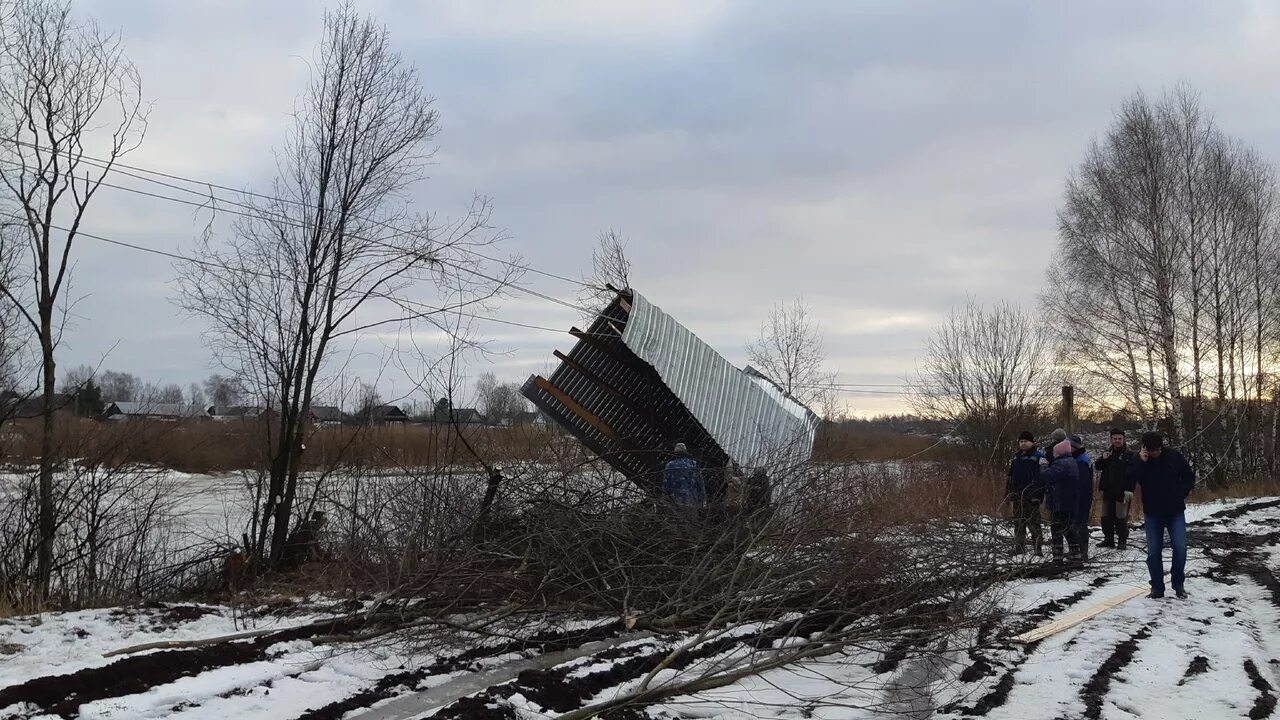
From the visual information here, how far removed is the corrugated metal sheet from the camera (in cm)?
1007

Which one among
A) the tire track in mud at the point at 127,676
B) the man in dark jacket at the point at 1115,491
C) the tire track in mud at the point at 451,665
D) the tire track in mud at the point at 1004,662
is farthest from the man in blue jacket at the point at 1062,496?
the tire track in mud at the point at 127,676

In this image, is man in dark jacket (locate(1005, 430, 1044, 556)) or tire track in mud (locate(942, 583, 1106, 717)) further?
man in dark jacket (locate(1005, 430, 1044, 556))

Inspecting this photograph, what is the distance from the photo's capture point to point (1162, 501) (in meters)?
8.23

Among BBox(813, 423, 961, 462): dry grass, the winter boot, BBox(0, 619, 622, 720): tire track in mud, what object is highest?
BBox(813, 423, 961, 462): dry grass

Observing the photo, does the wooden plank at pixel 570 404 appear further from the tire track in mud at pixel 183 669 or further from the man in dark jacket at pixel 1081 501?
the man in dark jacket at pixel 1081 501

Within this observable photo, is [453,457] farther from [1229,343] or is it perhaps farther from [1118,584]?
[1229,343]

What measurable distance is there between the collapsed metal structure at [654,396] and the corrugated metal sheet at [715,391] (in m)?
0.01

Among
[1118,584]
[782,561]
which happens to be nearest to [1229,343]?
[1118,584]

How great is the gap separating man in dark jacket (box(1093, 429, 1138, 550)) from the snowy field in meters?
3.63

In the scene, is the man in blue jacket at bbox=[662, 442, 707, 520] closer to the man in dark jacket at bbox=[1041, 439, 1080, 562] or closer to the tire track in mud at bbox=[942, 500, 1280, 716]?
the tire track in mud at bbox=[942, 500, 1280, 716]

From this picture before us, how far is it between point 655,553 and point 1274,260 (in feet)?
84.0

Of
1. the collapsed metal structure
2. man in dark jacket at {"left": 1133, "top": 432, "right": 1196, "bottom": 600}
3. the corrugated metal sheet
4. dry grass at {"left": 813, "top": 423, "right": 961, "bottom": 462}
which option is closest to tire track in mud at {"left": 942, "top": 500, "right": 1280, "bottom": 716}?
man in dark jacket at {"left": 1133, "top": 432, "right": 1196, "bottom": 600}

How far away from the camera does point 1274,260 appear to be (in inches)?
1005

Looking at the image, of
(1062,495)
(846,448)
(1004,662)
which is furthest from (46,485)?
(1062,495)
